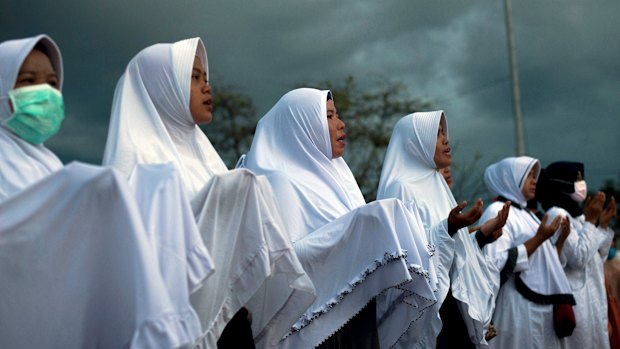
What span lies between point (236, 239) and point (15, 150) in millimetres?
973

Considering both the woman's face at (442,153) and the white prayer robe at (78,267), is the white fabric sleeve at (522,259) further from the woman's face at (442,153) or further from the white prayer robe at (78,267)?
the white prayer robe at (78,267)

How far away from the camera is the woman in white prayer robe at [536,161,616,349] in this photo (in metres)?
7.69

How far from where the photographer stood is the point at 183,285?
2.95 meters

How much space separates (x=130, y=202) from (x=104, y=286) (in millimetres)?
366

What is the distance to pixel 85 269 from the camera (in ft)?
9.98

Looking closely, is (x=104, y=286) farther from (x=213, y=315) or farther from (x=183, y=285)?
(x=213, y=315)

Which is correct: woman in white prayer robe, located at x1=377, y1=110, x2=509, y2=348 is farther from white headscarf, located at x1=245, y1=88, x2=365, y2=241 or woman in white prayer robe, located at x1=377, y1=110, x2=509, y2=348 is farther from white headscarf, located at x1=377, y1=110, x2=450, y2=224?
white headscarf, located at x1=245, y1=88, x2=365, y2=241

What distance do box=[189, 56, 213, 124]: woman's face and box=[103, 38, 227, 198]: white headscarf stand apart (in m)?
0.05

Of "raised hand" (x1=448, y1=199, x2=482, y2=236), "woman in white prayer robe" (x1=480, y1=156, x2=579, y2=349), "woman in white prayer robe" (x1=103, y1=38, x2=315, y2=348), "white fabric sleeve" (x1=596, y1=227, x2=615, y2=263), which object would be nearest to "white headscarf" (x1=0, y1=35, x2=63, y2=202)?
"woman in white prayer robe" (x1=103, y1=38, x2=315, y2=348)

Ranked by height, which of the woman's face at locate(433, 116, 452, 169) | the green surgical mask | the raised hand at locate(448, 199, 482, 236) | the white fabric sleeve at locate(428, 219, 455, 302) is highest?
the green surgical mask

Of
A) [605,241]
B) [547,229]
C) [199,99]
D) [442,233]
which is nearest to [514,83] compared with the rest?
[605,241]

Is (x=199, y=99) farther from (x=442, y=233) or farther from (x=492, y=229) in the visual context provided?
(x=492, y=229)

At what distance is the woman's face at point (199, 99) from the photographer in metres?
4.25

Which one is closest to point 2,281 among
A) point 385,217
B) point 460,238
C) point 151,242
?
point 151,242
